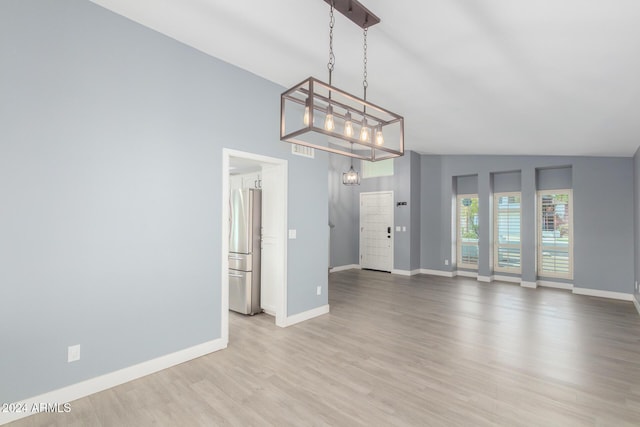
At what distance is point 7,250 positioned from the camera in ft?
7.20

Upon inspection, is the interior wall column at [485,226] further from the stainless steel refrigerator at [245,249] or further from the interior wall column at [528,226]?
the stainless steel refrigerator at [245,249]

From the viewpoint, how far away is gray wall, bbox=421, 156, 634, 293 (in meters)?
5.57

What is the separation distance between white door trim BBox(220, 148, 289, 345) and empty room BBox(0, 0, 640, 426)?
0.08 ft

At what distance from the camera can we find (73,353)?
8.04 ft

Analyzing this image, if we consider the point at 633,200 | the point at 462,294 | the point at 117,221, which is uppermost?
the point at 633,200

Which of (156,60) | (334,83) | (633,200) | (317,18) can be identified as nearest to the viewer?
(317,18)

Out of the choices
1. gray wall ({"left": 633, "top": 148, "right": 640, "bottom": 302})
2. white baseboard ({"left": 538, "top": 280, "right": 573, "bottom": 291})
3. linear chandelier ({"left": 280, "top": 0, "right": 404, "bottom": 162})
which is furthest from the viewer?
white baseboard ({"left": 538, "top": 280, "right": 573, "bottom": 291})

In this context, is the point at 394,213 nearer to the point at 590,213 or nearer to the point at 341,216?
the point at 341,216

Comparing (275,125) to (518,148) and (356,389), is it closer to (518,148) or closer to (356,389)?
(356,389)

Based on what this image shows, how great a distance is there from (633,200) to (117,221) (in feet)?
25.2

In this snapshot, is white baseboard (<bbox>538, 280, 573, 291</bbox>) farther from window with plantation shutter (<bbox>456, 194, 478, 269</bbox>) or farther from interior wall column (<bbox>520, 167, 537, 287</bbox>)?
window with plantation shutter (<bbox>456, 194, 478, 269</bbox>)

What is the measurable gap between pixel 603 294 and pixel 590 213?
1487 mm

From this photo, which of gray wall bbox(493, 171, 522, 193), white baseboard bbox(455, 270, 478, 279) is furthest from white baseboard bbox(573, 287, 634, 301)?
gray wall bbox(493, 171, 522, 193)

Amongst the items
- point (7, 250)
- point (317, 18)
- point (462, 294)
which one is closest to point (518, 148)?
point (462, 294)
